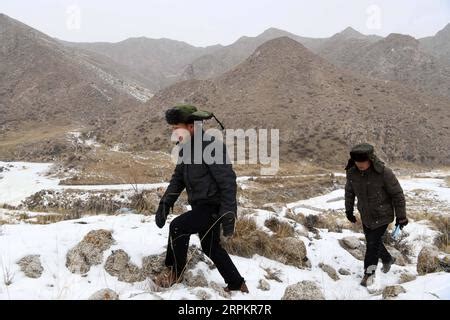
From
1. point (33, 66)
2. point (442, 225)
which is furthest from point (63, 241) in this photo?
point (33, 66)

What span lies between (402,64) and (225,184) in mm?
76785

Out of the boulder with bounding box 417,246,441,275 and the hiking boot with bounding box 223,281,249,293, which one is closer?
the hiking boot with bounding box 223,281,249,293

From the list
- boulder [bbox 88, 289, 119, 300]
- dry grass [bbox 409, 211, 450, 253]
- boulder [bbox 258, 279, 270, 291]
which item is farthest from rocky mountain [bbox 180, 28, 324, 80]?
boulder [bbox 88, 289, 119, 300]

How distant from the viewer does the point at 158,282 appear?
14.5ft

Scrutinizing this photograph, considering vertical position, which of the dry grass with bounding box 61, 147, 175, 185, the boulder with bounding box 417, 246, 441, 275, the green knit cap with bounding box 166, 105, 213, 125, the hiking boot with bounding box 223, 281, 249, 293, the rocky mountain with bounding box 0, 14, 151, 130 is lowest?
the dry grass with bounding box 61, 147, 175, 185

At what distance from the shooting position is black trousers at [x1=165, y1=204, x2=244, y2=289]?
4316 millimetres

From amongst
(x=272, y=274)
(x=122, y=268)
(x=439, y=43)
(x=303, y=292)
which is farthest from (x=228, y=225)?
(x=439, y=43)

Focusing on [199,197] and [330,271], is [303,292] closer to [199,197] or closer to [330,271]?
[199,197]

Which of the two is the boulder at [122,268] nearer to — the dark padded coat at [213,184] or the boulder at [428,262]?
the dark padded coat at [213,184]

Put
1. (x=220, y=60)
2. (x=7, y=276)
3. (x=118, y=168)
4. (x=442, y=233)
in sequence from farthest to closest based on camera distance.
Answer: (x=220, y=60) → (x=118, y=168) → (x=442, y=233) → (x=7, y=276)

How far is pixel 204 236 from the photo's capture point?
4359mm

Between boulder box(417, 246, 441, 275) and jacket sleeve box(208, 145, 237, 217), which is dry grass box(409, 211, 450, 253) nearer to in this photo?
boulder box(417, 246, 441, 275)

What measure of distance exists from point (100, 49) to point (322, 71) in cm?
11526
